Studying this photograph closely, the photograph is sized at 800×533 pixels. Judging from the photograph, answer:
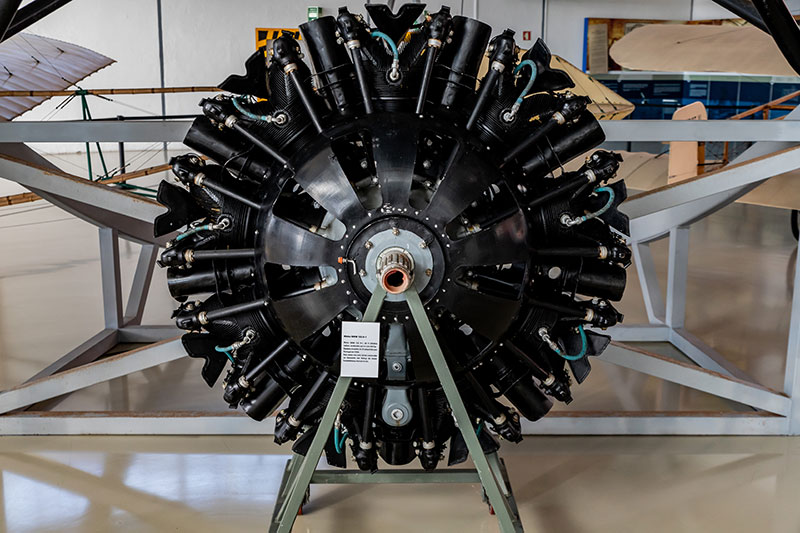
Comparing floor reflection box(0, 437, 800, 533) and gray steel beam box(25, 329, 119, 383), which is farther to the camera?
gray steel beam box(25, 329, 119, 383)

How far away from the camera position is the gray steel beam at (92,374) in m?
3.27

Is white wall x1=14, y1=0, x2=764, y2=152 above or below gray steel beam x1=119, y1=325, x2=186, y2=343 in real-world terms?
above

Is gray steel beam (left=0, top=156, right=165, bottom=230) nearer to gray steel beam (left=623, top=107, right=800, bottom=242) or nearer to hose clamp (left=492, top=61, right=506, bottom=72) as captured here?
hose clamp (left=492, top=61, right=506, bottom=72)

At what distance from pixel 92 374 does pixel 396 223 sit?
2026 millimetres

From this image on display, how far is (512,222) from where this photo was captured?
227 centimetres

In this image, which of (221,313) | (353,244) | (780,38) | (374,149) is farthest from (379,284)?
(780,38)

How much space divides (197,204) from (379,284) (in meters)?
0.78

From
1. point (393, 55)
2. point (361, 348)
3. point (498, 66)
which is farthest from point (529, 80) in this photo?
point (361, 348)

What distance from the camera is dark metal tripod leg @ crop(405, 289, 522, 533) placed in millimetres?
2168

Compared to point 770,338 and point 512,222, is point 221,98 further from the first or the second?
point 770,338

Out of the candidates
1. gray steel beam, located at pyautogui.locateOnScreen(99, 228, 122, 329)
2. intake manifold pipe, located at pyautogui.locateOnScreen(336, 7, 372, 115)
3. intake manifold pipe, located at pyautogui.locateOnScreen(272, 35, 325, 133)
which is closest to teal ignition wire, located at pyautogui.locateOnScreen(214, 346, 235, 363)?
intake manifold pipe, located at pyautogui.locateOnScreen(272, 35, 325, 133)

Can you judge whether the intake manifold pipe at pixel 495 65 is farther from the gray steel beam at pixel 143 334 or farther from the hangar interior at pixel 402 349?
the gray steel beam at pixel 143 334

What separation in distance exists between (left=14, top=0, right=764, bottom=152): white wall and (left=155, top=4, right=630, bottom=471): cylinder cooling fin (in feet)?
42.6

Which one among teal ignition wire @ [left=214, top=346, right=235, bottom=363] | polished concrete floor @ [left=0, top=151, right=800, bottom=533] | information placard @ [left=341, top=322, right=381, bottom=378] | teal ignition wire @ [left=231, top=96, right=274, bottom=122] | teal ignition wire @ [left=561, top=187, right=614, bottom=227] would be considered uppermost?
teal ignition wire @ [left=231, top=96, right=274, bottom=122]
